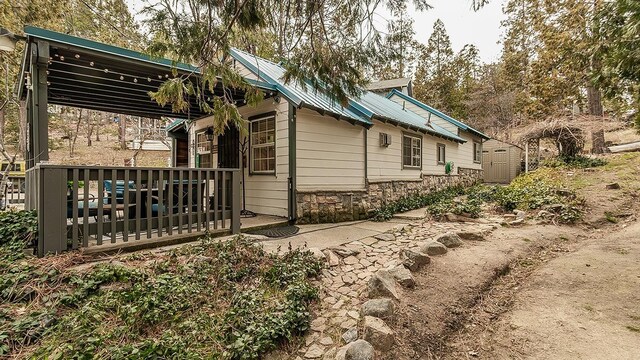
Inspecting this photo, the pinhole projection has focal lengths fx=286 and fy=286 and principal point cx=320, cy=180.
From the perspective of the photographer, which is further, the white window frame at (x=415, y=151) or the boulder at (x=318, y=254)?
the white window frame at (x=415, y=151)

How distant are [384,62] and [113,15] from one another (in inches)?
505

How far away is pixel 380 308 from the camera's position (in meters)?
2.50

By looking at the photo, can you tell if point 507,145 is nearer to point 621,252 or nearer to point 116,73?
point 621,252

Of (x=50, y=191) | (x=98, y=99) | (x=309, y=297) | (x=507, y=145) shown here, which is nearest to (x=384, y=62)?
(x=309, y=297)

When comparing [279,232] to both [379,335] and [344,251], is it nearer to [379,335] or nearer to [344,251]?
[344,251]

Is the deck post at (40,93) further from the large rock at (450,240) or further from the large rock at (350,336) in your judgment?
the large rock at (450,240)

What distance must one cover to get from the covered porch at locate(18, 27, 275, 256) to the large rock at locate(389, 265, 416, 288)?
2.73 metres

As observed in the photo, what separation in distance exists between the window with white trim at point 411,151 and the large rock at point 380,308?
6973 mm

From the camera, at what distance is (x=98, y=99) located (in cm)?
674

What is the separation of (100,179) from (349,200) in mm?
4972

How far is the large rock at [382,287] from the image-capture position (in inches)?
110

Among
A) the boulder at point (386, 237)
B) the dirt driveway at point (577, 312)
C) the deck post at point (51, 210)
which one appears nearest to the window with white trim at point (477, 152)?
the dirt driveway at point (577, 312)

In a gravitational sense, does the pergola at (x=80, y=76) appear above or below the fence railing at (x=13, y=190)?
above

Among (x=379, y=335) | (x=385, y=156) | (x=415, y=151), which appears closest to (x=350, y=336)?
(x=379, y=335)
